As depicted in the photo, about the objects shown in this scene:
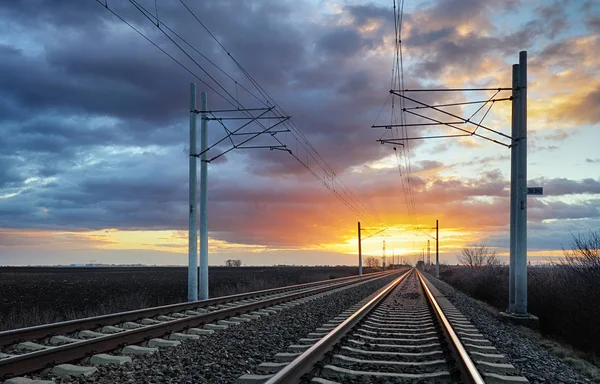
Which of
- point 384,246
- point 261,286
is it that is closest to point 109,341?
point 261,286

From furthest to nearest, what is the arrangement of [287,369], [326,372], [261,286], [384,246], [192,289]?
1. [384,246]
2. [261,286]
3. [192,289]
4. [326,372]
5. [287,369]

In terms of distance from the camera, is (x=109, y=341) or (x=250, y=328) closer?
(x=109, y=341)

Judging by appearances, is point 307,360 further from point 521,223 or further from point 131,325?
point 521,223

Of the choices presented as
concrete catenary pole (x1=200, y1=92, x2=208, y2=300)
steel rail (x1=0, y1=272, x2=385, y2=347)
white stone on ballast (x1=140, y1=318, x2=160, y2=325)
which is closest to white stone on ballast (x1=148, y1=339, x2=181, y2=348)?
steel rail (x1=0, y1=272, x2=385, y2=347)

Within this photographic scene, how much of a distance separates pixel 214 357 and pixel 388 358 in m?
3.04

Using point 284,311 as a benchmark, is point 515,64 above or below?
above

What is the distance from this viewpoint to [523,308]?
677 inches

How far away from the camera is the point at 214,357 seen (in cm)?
912

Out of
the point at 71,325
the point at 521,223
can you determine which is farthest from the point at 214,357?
the point at 521,223

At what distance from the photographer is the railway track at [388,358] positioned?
7.15 metres

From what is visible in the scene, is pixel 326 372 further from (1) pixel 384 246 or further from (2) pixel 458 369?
(1) pixel 384 246

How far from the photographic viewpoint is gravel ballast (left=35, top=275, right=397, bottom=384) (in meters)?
7.49

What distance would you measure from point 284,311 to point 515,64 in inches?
466

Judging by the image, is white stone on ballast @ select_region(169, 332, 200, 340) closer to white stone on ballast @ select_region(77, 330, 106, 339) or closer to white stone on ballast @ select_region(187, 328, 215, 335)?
white stone on ballast @ select_region(187, 328, 215, 335)
